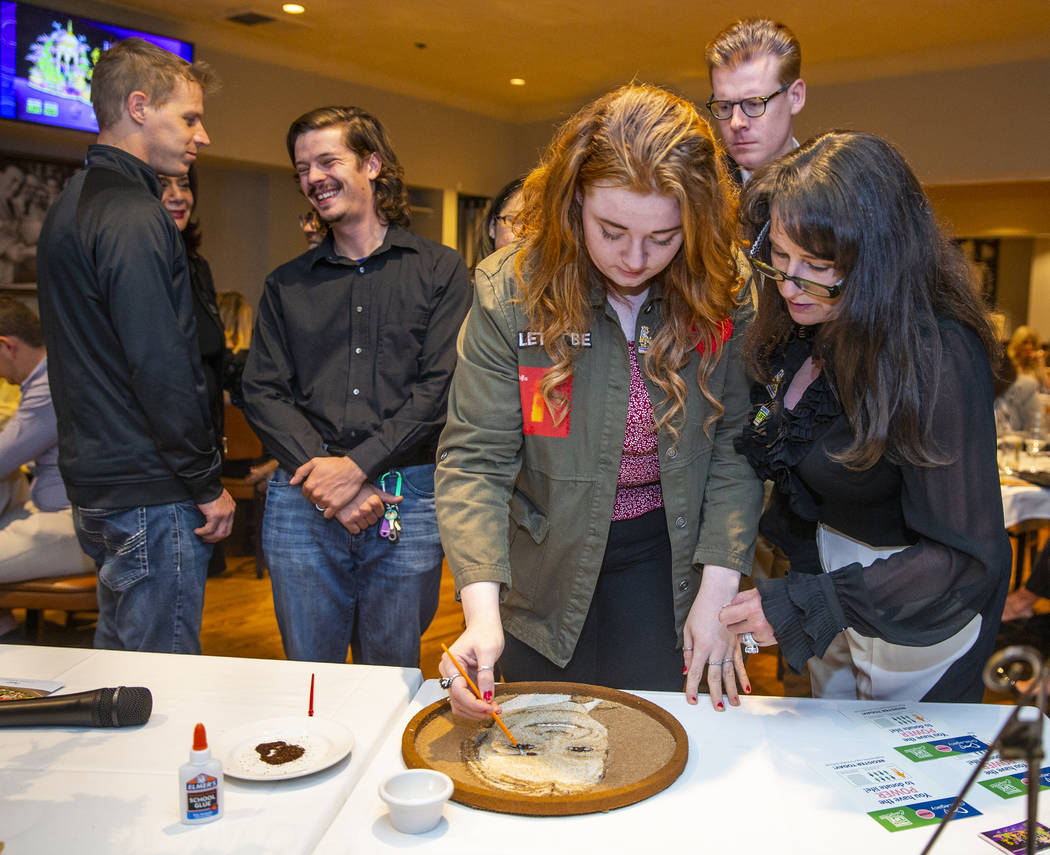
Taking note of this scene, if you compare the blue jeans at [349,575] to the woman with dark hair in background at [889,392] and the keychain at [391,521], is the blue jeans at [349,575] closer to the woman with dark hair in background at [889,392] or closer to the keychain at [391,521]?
the keychain at [391,521]

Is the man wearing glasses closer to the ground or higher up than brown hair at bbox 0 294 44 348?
higher up

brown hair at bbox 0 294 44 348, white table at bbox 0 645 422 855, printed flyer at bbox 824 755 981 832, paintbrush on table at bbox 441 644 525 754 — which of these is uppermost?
brown hair at bbox 0 294 44 348

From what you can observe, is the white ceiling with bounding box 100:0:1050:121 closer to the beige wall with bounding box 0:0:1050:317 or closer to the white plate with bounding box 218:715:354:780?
the beige wall with bounding box 0:0:1050:317

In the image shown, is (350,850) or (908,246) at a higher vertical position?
(908,246)

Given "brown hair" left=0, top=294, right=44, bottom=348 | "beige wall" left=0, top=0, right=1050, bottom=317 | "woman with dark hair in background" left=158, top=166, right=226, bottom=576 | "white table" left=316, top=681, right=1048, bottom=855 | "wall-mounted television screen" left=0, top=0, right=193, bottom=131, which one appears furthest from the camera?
"beige wall" left=0, top=0, right=1050, bottom=317

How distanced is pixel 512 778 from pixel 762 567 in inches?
79.5

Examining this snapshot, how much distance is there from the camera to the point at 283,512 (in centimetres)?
213

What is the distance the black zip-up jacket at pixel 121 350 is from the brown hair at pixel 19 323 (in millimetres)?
1026

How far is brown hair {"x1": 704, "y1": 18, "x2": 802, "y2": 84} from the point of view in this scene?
2.37 meters

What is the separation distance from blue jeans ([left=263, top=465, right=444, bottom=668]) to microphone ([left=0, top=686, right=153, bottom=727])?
32.6 inches

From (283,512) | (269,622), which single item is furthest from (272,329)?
(269,622)

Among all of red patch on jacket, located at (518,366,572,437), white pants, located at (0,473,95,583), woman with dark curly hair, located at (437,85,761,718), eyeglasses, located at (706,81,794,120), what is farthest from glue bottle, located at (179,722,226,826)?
eyeglasses, located at (706,81,794,120)

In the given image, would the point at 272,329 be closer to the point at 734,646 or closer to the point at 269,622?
the point at 734,646

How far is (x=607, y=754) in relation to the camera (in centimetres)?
121
